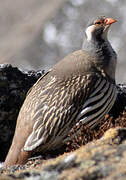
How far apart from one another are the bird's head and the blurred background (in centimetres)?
1028

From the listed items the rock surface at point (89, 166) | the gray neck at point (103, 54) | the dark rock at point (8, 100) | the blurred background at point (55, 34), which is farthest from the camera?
the blurred background at point (55, 34)

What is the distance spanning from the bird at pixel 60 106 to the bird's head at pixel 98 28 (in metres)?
0.80

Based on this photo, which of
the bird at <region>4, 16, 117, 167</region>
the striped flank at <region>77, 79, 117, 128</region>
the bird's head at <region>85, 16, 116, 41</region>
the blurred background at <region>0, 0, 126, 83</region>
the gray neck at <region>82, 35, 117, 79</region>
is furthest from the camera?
the blurred background at <region>0, 0, 126, 83</region>

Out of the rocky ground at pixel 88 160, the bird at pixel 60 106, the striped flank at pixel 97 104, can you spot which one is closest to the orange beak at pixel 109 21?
the bird at pixel 60 106

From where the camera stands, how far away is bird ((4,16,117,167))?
747 centimetres

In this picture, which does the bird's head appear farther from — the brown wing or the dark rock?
the dark rock

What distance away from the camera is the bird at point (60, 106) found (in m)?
7.47

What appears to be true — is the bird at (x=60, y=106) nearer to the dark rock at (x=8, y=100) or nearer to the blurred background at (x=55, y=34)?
the dark rock at (x=8, y=100)

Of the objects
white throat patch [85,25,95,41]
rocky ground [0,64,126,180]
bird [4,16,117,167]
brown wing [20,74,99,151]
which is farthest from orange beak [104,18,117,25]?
rocky ground [0,64,126,180]

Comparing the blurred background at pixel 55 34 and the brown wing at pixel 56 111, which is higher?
the blurred background at pixel 55 34

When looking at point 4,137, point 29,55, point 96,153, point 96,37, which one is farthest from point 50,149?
point 29,55

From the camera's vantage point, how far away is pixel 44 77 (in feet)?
26.9

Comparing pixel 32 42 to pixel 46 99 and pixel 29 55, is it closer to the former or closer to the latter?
pixel 29 55

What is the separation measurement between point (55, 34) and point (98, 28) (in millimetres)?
12972
